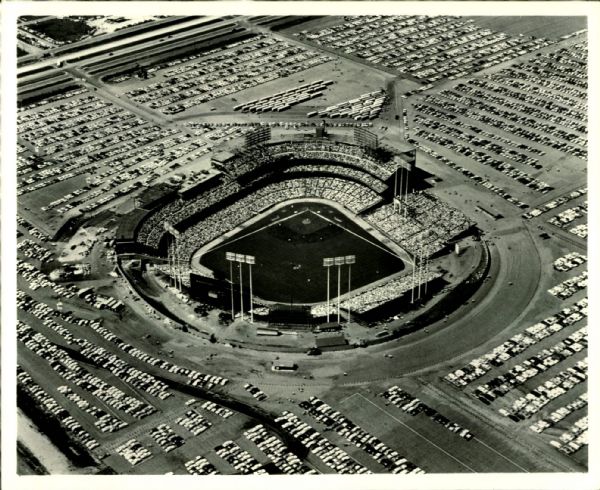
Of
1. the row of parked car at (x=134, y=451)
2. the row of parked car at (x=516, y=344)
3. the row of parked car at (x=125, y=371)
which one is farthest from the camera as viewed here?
the row of parked car at (x=516, y=344)

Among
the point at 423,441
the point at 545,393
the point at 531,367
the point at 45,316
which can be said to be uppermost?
the point at 45,316

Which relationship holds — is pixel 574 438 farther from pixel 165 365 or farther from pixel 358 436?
pixel 165 365

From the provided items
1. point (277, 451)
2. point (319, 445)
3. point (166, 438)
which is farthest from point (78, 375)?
point (319, 445)

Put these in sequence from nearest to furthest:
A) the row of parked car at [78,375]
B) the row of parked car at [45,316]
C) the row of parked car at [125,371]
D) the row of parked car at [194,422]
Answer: the row of parked car at [194,422] < the row of parked car at [78,375] < the row of parked car at [125,371] < the row of parked car at [45,316]

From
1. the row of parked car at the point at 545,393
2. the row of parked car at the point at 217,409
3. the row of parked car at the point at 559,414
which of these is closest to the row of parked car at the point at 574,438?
the row of parked car at the point at 559,414

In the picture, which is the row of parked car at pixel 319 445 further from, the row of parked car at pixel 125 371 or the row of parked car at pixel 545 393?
the row of parked car at pixel 545 393

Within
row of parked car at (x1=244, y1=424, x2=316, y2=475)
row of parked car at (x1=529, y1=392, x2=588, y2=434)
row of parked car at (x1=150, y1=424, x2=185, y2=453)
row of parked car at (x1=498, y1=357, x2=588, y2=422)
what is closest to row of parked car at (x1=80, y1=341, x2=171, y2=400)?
row of parked car at (x1=150, y1=424, x2=185, y2=453)
